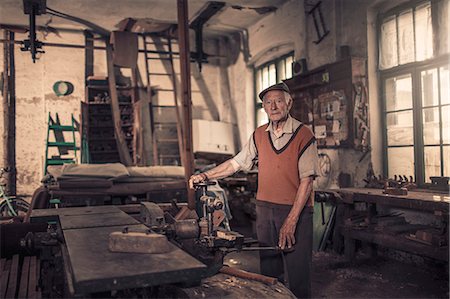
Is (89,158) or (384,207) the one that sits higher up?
(89,158)

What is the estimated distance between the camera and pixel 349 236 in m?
4.39

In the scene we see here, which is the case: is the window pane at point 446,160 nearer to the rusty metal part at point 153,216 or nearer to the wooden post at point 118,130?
the rusty metal part at point 153,216

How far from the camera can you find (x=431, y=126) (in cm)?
432

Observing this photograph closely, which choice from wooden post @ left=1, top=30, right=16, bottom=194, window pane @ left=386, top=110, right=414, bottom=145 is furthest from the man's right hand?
wooden post @ left=1, top=30, right=16, bottom=194

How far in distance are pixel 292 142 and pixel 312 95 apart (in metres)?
3.33

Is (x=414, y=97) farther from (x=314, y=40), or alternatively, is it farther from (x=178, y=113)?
(x=178, y=113)

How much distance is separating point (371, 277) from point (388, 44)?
2.63 metres

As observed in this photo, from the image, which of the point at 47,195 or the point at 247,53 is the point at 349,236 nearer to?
the point at 47,195

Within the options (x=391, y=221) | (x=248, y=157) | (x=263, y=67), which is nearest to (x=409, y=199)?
(x=391, y=221)

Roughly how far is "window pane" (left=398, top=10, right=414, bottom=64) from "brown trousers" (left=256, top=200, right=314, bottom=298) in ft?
9.09

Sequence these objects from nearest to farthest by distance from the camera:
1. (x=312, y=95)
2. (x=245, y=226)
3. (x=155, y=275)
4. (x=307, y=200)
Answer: (x=155, y=275) < (x=307, y=200) < (x=312, y=95) < (x=245, y=226)

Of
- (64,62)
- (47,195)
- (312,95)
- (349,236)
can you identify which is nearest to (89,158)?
(64,62)

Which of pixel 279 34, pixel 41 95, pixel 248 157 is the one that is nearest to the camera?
pixel 248 157

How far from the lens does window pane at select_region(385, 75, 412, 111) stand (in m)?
4.59
